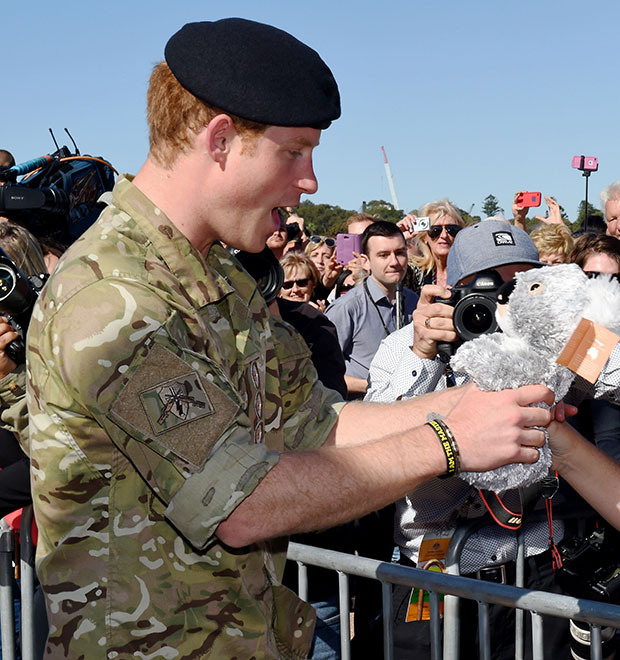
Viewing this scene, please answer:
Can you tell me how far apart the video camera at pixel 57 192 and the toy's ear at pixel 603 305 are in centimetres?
253

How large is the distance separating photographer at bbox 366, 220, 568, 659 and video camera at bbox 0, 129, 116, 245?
1.61 m

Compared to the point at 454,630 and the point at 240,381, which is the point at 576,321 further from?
the point at 454,630

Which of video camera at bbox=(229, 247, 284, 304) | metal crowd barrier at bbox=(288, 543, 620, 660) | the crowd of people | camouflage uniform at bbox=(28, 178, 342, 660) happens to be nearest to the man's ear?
the crowd of people

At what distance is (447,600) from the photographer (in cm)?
255

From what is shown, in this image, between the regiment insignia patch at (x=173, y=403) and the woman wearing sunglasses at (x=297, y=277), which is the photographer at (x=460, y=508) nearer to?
the regiment insignia patch at (x=173, y=403)

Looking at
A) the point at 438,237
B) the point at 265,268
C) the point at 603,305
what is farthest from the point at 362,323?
the point at 603,305

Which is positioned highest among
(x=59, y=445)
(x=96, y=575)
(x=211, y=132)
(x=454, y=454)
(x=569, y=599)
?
(x=211, y=132)

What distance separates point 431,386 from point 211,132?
174 cm

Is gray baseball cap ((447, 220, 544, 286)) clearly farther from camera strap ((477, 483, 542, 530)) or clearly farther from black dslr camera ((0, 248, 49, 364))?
black dslr camera ((0, 248, 49, 364))

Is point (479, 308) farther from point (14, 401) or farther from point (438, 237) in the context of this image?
point (438, 237)

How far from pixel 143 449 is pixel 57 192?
2.36 meters

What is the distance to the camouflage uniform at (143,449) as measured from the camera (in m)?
1.55

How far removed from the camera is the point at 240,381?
1.85 metres

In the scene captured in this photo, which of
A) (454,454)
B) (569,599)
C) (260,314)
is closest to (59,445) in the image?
(260,314)
